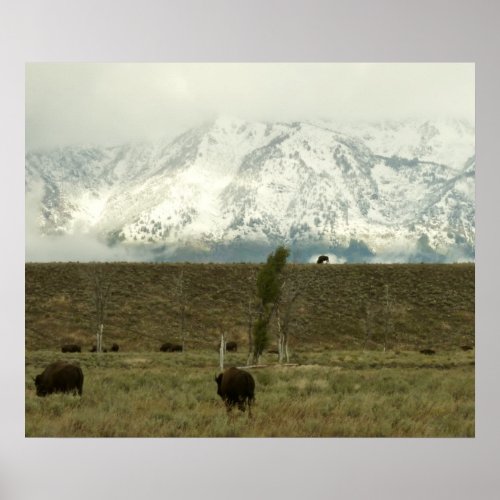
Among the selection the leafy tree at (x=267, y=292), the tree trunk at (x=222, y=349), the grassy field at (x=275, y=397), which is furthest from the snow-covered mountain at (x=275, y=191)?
the grassy field at (x=275, y=397)

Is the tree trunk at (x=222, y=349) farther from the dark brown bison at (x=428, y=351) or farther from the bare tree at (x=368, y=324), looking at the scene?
the dark brown bison at (x=428, y=351)

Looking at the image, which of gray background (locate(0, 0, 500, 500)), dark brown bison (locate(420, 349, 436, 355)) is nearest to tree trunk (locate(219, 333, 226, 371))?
gray background (locate(0, 0, 500, 500))

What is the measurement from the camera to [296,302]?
9156mm

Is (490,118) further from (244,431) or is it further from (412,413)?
(244,431)

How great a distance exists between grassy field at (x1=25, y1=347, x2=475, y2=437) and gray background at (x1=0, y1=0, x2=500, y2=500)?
0.11 m

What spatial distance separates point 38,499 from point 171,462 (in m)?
1.21

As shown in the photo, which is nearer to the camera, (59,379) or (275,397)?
(59,379)

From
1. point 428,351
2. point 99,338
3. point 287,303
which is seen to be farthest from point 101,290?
point 428,351

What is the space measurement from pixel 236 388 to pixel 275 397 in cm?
37

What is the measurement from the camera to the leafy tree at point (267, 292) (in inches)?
357

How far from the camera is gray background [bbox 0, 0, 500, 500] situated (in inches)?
349
